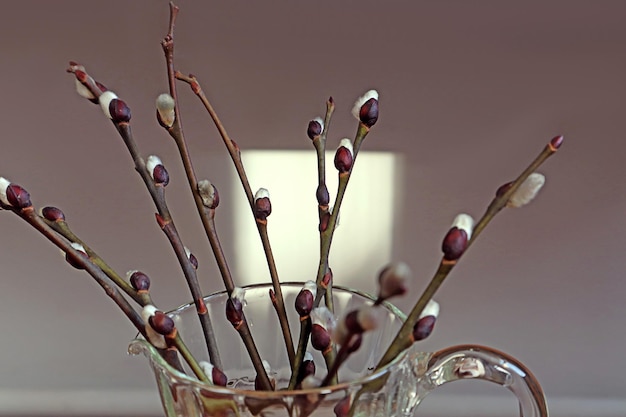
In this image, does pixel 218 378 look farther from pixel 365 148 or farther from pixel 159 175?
pixel 365 148

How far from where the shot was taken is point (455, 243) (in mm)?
287

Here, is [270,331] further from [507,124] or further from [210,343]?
[507,124]

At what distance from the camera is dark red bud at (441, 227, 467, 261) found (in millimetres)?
287

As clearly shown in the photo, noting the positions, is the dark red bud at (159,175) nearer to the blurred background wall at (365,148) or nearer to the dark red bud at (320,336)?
the dark red bud at (320,336)

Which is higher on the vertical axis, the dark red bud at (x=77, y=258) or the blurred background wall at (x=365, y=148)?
the blurred background wall at (x=365, y=148)

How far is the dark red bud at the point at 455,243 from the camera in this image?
29 cm

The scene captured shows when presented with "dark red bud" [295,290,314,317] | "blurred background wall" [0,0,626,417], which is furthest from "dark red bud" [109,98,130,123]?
"blurred background wall" [0,0,626,417]

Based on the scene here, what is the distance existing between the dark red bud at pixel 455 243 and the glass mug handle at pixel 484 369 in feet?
0.29

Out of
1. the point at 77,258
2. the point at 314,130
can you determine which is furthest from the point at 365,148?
the point at 77,258

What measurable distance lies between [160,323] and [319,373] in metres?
0.13

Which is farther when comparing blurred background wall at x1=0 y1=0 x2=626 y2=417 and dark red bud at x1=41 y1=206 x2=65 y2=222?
blurred background wall at x1=0 y1=0 x2=626 y2=417

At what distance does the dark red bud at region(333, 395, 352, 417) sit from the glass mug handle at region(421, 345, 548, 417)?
64 millimetres

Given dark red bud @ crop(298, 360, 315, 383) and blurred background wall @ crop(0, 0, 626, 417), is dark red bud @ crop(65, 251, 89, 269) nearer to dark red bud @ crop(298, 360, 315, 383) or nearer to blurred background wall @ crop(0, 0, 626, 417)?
dark red bud @ crop(298, 360, 315, 383)

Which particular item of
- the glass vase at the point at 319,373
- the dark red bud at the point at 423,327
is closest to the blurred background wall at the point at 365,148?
the glass vase at the point at 319,373
